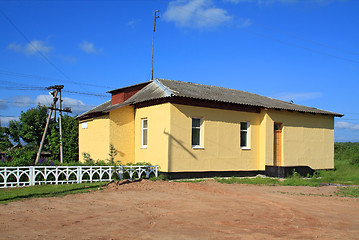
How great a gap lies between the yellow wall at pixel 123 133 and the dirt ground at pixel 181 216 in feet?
17.9

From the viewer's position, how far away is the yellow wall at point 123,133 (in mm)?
18391

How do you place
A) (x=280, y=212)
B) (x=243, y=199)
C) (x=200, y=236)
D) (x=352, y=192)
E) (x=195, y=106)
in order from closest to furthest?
(x=200, y=236)
(x=280, y=212)
(x=243, y=199)
(x=352, y=192)
(x=195, y=106)

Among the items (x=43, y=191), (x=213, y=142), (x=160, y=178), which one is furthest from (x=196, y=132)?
(x=43, y=191)

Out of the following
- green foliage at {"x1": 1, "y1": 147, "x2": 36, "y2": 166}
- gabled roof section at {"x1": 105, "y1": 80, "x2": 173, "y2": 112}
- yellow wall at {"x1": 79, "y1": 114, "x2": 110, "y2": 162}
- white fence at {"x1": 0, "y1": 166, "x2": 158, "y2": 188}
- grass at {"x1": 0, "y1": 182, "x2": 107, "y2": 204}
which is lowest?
grass at {"x1": 0, "y1": 182, "x2": 107, "y2": 204}

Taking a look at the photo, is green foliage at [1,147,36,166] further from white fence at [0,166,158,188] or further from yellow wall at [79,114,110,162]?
yellow wall at [79,114,110,162]

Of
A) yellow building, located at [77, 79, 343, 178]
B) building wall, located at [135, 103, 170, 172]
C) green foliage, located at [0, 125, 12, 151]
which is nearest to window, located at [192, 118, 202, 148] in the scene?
yellow building, located at [77, 79, 343, 178]

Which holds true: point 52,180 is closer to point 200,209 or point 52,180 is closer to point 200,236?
point 200,209

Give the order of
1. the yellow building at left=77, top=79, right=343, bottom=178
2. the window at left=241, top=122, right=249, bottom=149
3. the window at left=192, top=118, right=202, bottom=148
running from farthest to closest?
the window at left=241, top=122, right=249, bottom=149 < the window at left=192, top=118, right=202, bottom=148 < the yellow building at left=77, top=79, right=343, bottom=178

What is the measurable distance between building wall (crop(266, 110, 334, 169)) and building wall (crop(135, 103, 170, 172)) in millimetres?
6586

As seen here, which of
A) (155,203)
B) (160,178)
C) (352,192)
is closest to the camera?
(155,203)

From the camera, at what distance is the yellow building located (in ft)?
55.0

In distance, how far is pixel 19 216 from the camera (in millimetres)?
8219

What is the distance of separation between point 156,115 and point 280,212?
Result: 932 centimetres

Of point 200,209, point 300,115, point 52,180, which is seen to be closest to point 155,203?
point 200,209
